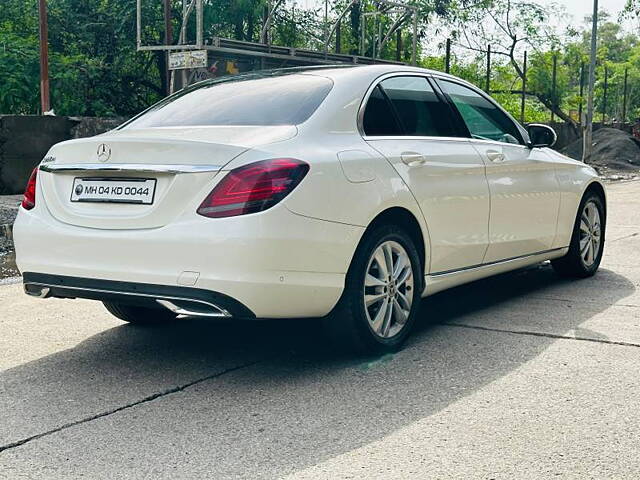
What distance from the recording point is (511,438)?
142 inches

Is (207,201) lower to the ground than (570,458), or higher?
higher

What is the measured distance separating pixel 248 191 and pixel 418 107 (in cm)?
172

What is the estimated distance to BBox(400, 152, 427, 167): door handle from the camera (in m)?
5.03

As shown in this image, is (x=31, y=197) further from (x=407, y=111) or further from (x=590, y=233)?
(x=590, y=233)

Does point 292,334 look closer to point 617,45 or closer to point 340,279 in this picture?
point 340,279

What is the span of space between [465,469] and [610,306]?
10.9 ft

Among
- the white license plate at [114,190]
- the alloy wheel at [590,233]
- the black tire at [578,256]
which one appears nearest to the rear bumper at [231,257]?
the white license plate at [114,190]

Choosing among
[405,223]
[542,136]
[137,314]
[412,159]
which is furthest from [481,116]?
[137,314]

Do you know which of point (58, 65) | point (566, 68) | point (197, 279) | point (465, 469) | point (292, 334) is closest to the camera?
point (465, 469)

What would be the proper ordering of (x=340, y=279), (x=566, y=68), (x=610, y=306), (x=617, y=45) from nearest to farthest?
(x=340, y=279), (x=610, y=306), (x=566, y=68), (x=617, y=45)

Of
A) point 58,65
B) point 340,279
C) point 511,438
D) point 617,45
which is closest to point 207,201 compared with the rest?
point 340,279

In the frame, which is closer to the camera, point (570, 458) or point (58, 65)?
point (570, 458)

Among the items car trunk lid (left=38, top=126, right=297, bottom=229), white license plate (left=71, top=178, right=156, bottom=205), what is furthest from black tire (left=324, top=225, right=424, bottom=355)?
white license plate (left=71, top=178, right=156, bottom=205)

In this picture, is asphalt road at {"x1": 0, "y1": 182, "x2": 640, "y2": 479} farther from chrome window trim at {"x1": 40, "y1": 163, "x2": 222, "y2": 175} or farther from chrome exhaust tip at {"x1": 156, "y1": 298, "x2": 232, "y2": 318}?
chrome window trim at {"x1": 40, "y1": 163, "x2": 222, "y2": 175}
